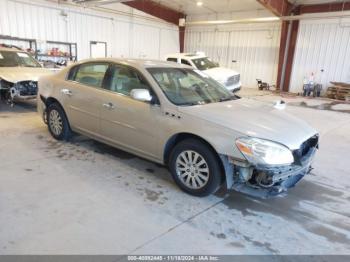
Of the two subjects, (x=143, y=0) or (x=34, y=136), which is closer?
(x=34, y=136)

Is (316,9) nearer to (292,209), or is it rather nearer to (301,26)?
(301,26)

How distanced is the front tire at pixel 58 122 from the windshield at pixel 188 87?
1820 millimetres

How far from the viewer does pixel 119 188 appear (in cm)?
316

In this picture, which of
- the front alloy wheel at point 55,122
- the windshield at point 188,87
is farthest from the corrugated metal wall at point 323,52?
the front alloy wheel at point 55,122

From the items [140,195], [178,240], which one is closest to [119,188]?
[140,195]

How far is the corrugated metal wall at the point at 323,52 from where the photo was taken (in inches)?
487

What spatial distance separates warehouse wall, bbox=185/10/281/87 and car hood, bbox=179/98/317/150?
41.8ft

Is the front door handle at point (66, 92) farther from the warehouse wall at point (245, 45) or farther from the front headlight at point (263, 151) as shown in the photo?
the warehouse wall at point (245, 45)

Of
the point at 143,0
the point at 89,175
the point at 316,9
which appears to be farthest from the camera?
the point at 143,0

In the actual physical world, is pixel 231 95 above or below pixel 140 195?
above

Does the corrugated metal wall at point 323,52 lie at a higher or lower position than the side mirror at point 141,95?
higher

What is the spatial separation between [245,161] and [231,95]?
1526 millimetres

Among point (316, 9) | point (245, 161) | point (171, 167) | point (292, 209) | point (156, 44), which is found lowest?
point (292, 209)

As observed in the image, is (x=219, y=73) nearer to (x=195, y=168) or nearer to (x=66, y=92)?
(x=66, y=92)
